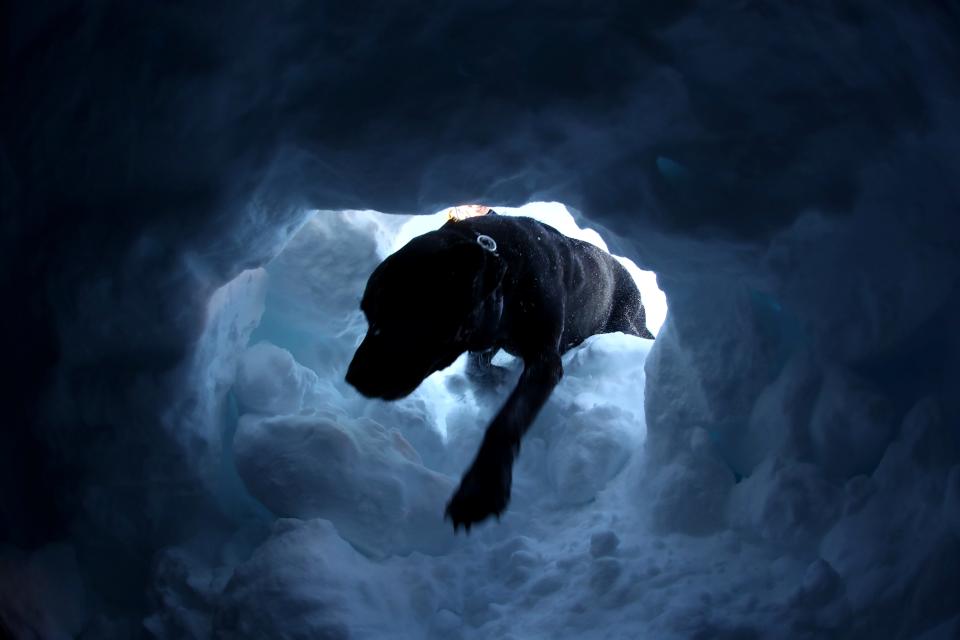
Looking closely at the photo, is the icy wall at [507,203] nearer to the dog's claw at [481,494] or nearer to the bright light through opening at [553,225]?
the dog's claw at [481,494]

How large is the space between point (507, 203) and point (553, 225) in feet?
13.1

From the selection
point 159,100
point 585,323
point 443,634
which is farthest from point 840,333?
point 159,100

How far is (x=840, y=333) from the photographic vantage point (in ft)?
10.9

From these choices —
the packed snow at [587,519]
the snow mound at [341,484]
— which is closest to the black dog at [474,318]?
the packed snow at [587,519]

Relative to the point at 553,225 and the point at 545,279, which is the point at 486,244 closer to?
the point at 545,279

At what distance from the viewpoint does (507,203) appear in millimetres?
4488

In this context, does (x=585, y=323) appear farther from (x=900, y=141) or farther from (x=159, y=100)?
(x=159, y=100)

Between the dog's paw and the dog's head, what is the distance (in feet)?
1.75

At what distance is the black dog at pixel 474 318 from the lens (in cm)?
255

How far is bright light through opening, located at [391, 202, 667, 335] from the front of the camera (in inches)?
332

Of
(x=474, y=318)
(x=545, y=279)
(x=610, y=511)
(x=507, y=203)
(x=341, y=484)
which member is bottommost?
(x=610, y=511)

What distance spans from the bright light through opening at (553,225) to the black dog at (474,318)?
4.29 metres

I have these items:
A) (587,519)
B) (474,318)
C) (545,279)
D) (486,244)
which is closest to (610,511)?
(587,519)

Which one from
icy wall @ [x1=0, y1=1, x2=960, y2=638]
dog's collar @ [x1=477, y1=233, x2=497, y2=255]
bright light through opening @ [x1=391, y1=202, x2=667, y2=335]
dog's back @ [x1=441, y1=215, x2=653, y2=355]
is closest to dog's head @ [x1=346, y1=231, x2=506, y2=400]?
dog's collar @ [x1=477, y1=233, x2=497, y2=255]
